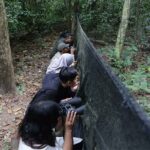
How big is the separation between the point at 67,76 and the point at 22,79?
4.15 meters

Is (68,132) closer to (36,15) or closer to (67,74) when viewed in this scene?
(67,74)

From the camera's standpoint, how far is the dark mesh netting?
7.66 feet

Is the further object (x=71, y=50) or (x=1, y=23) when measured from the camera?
(x=71, y=50)

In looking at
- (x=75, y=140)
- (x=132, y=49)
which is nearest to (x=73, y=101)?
(x=75, y=140)

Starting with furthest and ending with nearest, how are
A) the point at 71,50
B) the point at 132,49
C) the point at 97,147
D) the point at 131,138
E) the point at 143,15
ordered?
the point at 143,15 → the point at 132,49 → the point at 71,50 → the point at 97,147 → the point at 131,138

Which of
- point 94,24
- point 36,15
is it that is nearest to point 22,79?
point 36,15

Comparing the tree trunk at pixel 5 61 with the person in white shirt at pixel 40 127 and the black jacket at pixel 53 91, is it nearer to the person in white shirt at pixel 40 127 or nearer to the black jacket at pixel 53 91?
the black jacket at pixel 53 91

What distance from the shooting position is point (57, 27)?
582 inches

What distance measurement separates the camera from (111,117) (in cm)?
302

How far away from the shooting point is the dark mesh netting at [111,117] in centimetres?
233

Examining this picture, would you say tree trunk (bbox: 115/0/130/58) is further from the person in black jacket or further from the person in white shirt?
the person in white shirt

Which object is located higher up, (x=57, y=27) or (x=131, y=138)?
(x=131, y=138)

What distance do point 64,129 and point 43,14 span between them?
35.7ft

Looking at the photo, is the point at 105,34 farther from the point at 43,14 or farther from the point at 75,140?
the point at 75,140
